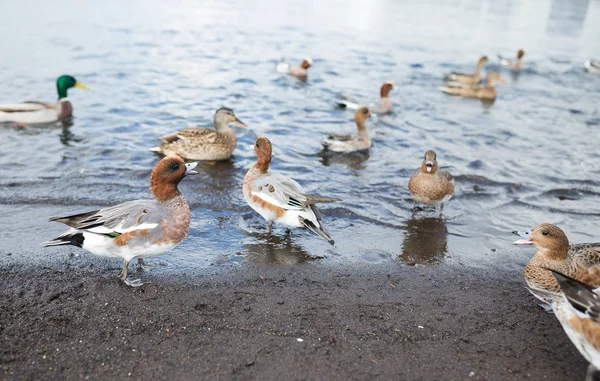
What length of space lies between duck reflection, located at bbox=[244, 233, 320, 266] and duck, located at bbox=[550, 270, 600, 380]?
264cm

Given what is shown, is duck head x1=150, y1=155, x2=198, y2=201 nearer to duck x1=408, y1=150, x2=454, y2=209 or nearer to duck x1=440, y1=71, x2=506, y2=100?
duck x1=408, y1=150, x2=454, y2=209

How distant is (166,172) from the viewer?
5031mm

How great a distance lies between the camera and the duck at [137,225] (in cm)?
465

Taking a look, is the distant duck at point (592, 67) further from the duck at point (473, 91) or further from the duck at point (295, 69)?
the duck at point (295, 69)

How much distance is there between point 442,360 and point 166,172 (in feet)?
9.60

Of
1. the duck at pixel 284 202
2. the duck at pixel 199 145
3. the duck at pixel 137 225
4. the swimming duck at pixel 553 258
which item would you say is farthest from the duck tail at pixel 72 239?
the duck at pixel 199 145

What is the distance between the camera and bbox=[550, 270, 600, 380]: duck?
360 cm

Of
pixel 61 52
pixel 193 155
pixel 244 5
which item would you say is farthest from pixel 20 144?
pixel 244 5

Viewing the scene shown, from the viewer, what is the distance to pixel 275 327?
14.3ft

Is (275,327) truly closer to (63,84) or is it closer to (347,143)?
(347,143)

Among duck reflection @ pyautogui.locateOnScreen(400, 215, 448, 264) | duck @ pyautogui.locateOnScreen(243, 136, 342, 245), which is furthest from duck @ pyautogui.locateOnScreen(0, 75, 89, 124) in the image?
duck reflection @ pyautogui.locateOnScreen(400, 215, 448, 264)

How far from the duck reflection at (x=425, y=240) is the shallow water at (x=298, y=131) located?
3 cm

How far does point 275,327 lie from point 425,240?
8.90 ft

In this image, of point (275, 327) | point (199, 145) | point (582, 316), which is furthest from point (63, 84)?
point (582, 316)
